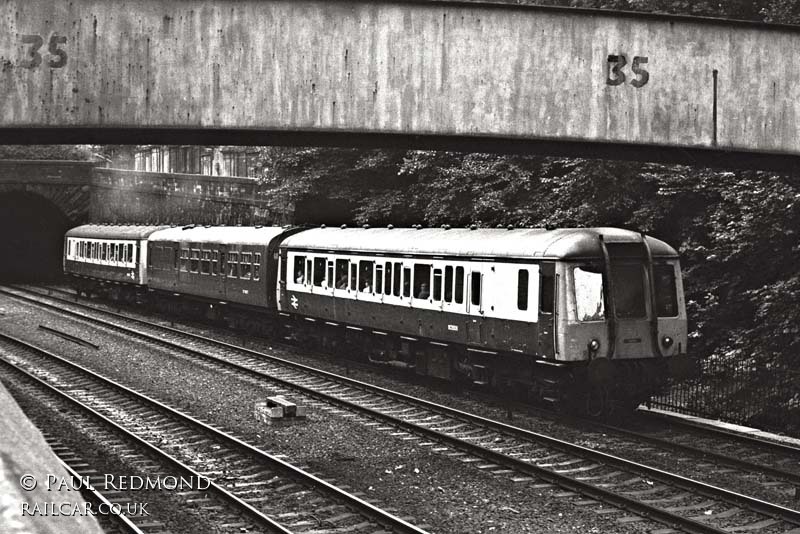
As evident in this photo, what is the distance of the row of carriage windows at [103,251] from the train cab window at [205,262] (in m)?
8.68

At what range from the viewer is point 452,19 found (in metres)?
13.9

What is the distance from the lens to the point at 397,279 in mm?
21625

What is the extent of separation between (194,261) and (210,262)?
178cm

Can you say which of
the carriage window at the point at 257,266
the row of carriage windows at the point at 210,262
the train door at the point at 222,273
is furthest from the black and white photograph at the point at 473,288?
the train door at the point at 222,273

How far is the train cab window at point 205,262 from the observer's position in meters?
33.2

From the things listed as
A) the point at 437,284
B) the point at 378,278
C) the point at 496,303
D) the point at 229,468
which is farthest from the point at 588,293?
the point at 378,278

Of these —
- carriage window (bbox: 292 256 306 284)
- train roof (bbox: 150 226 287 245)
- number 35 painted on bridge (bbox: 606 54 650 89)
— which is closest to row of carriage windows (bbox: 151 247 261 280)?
train roof (bbox: 150 226 287 245)

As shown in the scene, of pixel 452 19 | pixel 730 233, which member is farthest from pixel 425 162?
pixel 452 19

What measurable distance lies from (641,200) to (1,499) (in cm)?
2323

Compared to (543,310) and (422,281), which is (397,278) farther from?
(543,310)

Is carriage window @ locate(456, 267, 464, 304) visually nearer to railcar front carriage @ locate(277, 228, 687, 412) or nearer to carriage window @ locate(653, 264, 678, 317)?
railcar front carriage @ locate(277, 228, 687, 412)

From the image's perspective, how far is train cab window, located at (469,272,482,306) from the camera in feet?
60.8

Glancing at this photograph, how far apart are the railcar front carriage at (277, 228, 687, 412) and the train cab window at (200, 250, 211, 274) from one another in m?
12.4

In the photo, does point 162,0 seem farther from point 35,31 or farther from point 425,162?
point 425,162
